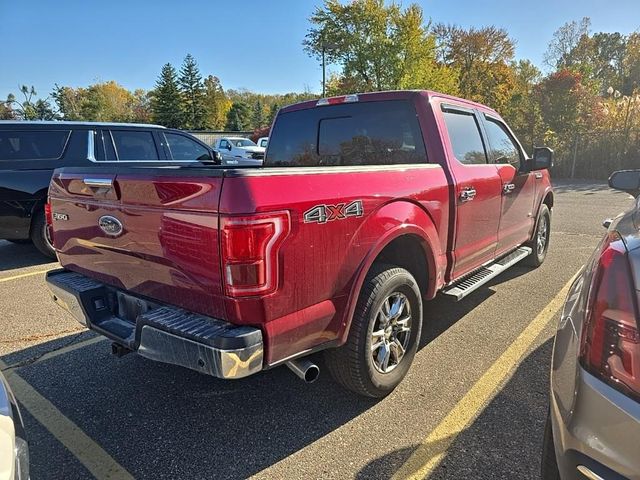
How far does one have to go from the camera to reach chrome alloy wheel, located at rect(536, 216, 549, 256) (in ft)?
18.9

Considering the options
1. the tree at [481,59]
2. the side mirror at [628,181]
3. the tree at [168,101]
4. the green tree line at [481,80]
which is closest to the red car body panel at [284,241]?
the side mirror at [628,181]

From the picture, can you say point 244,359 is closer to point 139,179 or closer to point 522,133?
point 139,179

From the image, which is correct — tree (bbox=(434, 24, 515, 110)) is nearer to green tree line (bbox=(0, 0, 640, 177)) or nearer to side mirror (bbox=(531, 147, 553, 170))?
green tree line (bbox=(0, 0, 640, 177))

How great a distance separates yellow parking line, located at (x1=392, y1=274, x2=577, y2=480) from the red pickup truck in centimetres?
43

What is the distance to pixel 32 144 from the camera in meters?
6.24

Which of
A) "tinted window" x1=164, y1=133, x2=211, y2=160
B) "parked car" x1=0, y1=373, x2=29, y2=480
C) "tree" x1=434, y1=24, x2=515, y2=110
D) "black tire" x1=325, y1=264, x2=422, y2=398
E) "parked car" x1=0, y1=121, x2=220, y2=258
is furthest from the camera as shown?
"tree" x1=434, y1=24, x2=515, y2=110

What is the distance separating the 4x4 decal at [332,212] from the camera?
2201 mm

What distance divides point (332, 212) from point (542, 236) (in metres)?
4.63

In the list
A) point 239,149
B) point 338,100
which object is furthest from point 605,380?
point 239,149

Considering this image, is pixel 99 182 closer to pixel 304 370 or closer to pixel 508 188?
pixel 304 370

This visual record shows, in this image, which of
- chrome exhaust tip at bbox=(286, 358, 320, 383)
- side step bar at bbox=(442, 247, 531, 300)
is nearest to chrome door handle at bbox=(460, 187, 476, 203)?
side step bar at bbox=(442, 247, 531, 300)

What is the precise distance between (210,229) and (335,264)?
2.31ft

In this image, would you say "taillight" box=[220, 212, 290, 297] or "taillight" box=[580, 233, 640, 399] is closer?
"taillight" box=[580, 233, 640, 399]

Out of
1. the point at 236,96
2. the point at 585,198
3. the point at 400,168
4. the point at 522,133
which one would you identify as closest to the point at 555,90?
the point at 522,133
